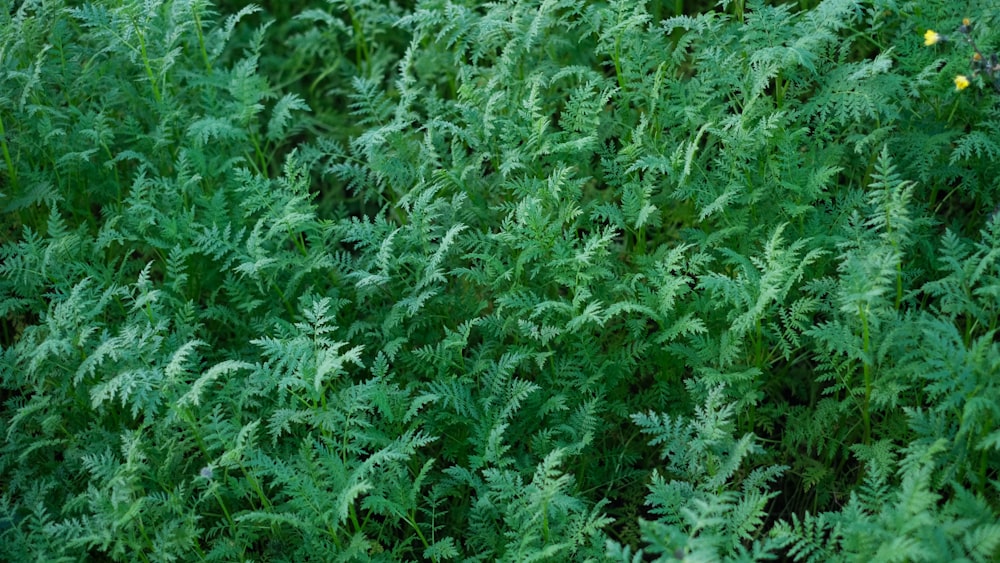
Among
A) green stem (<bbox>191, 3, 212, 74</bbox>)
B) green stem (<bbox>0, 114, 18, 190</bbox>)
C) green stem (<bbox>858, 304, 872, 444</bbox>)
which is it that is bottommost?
green stem (<bbox>858, 304, 872, 444</bbox>)

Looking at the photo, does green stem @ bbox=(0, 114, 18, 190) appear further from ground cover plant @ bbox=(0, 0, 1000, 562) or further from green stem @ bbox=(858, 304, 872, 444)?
green stem @ bbox=(858, 304, 872, 444)

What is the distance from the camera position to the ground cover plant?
8.71 ft

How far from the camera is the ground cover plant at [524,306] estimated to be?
2.65m

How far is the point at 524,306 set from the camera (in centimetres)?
298

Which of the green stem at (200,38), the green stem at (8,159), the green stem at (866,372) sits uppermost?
the green stem at (200,38)

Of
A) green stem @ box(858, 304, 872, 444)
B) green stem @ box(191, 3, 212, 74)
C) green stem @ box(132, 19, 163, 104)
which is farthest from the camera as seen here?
green stem @ box(191, 3, 212, 74)

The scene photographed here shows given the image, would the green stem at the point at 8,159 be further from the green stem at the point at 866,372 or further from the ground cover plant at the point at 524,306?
the green stem at the point at 866,372

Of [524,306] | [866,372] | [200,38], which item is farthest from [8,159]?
[866,372]

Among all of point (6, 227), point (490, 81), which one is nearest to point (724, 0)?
point (490, 81)

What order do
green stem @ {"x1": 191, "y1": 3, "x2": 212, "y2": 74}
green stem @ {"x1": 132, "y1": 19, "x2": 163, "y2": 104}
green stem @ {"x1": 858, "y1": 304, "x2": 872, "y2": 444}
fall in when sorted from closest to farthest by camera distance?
green stem @ {"x1": 858, "y1": 304, "x2": 872, "y2": 444}, green stem @ {"x1": 132, "y1": 19, "x2": 163, "y2": 104}, green stem @ {"x1": 191, "y1": 3, "x2": 212, "y2": 74}

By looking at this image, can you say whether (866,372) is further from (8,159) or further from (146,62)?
(8,159)

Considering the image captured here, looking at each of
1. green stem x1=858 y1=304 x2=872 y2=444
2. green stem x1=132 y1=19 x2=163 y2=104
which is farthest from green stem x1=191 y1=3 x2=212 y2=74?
green stem x1=858 y1=304 x2=872 y2=444

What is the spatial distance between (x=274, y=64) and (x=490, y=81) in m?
1.57

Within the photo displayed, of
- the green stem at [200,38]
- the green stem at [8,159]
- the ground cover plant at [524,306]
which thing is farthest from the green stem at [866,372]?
the green stem at [8,159]
